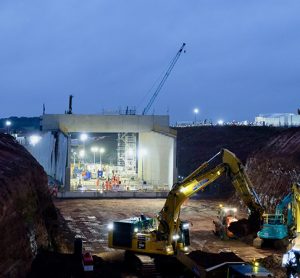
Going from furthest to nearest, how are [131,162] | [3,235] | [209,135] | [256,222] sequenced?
[209,135]
[131,162]
[256,222]
[3,235]

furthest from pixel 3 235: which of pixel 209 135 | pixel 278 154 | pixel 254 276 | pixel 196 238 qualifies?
pixel 209 135

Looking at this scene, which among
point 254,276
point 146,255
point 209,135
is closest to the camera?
point 254,276

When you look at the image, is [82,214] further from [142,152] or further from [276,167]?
[142,152]

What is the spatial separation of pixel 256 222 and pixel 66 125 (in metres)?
29.3

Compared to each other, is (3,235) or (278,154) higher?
(278,154)

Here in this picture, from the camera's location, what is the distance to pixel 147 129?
52.7m

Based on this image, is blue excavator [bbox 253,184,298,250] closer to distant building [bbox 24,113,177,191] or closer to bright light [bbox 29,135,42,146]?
distant building [bbox 24,113,177,191]

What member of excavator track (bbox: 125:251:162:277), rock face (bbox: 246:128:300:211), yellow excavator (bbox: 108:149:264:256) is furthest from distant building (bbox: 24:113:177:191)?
excavator track (bbox: 125:251:162:277)

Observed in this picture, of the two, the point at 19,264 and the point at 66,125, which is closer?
the point at 19,264

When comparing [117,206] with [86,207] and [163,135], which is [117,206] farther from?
[163,135]

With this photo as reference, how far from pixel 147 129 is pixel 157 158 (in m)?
3.45

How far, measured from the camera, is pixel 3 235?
16.6 meters

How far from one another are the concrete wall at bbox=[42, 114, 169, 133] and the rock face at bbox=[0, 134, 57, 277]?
73.2ft

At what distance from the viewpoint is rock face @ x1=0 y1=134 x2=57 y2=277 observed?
16.8 m
